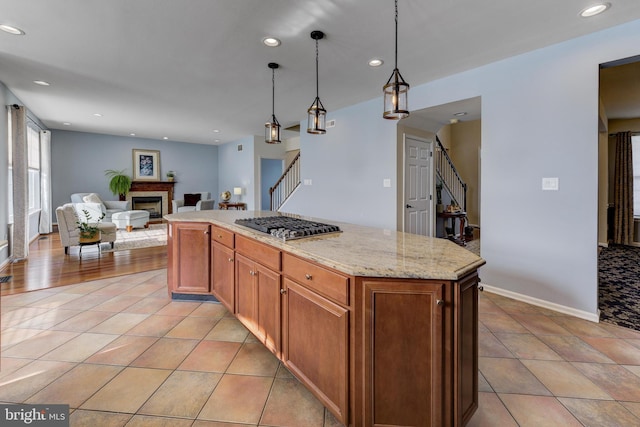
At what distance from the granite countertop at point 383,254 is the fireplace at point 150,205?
8827 mm

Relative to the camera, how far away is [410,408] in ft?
4.25

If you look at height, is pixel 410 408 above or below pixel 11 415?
above

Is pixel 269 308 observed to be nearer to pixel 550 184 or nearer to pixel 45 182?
pixel 550 184

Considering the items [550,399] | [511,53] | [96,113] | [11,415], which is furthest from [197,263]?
[96,113]

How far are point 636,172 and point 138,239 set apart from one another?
1017 cm

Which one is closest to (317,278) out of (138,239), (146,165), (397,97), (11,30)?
(397,97)

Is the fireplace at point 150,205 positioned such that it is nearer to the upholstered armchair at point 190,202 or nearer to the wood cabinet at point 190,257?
the upholstered armchair at point 190,202

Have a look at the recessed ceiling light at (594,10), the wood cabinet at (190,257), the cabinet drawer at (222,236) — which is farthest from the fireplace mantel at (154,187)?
the recessed ceiling light at (594,10)

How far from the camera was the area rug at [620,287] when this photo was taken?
279 cm

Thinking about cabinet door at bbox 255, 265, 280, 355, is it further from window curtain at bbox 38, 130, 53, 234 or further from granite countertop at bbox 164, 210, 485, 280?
window curtain at bbox 38, 130, 53, 234

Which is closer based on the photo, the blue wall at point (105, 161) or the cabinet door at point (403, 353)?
the cabinet door at point (403, 353)

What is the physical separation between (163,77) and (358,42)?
2.64m

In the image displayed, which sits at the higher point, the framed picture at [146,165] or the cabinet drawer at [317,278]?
the framed picture at [146,165]

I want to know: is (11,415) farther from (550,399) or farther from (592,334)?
(592,334)
